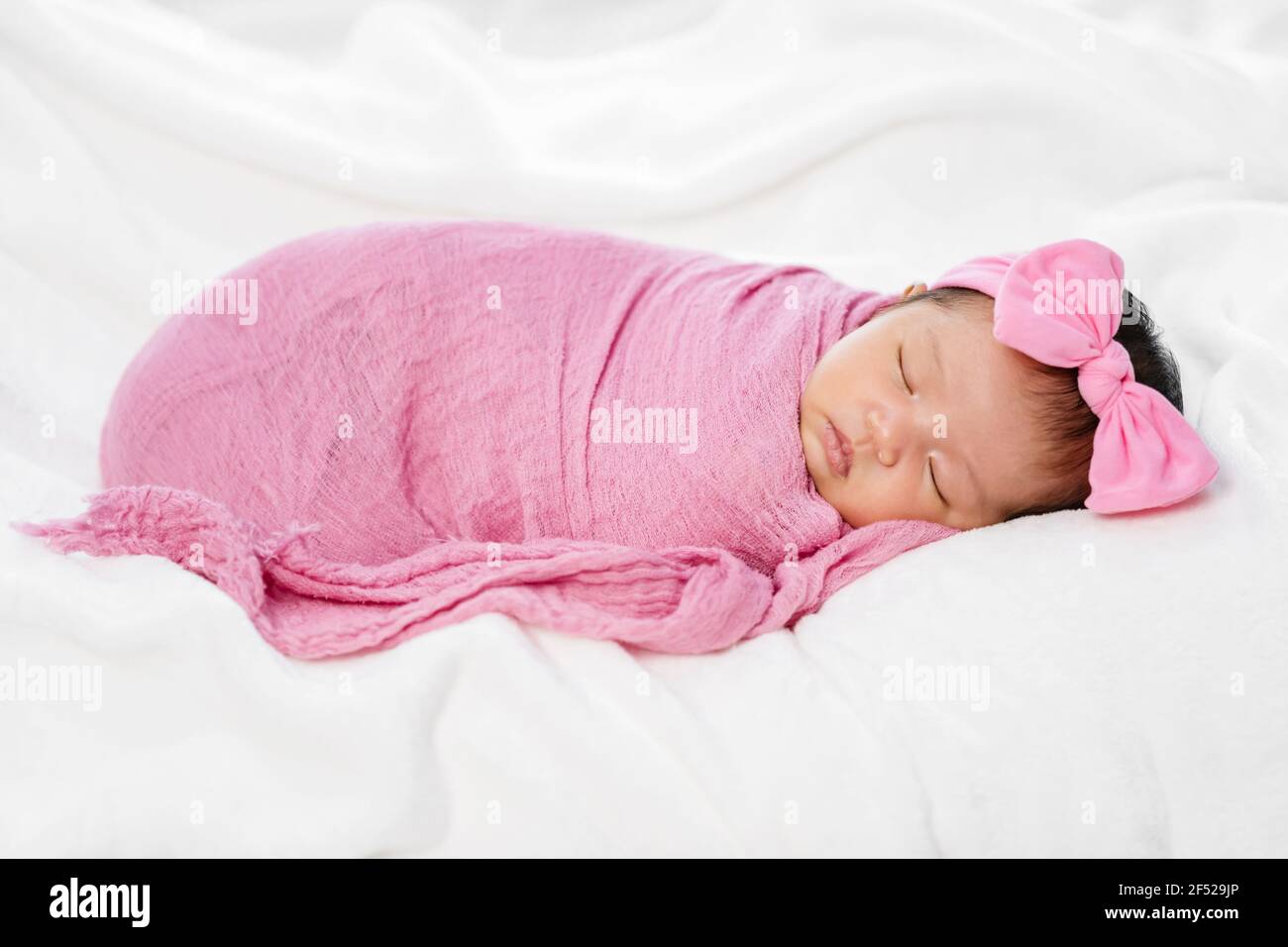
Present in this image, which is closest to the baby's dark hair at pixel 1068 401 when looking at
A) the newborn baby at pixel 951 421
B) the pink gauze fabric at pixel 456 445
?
the newborn baby at pixel 951 421

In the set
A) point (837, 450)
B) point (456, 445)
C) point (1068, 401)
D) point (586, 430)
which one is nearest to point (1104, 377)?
point (1068, 401)

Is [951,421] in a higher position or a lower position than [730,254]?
lower

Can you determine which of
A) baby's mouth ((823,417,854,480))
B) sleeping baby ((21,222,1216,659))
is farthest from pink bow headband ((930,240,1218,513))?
baby's mouth ((823,417,854,480))

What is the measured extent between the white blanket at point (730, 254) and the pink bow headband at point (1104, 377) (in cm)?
5

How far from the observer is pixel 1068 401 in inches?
52.6

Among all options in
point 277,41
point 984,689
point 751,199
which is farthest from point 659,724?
point 277,41

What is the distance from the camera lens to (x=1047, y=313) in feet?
4.30

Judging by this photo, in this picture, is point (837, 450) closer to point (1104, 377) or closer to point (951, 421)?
point (951, 421)

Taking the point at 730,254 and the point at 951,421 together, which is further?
the point at 730,254

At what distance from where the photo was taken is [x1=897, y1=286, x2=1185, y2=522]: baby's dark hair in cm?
134

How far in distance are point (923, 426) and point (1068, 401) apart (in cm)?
16

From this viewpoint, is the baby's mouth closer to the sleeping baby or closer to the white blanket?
the sleeping baby

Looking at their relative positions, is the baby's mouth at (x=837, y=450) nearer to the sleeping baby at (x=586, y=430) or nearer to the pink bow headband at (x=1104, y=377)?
the sleeping baby at (x=586, y=430)

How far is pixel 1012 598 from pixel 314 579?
2.32ft
